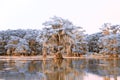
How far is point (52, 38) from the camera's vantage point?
33750mm

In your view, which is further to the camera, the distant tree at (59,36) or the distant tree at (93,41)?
the distant tree at (93,41)

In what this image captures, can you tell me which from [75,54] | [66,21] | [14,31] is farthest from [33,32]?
[66,21]

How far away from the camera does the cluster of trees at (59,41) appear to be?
1321 inches

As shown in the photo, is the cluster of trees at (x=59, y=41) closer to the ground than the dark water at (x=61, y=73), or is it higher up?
higher up

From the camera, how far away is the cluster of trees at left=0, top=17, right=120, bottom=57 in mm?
33562

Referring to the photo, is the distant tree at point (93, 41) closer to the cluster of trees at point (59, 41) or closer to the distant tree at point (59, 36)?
the cluster of trees at point (59, 41)

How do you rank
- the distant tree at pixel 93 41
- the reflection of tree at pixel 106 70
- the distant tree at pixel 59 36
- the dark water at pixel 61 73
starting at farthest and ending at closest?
the distant tree at pixel 93 41 < the distant tree at pixel 59 36 < the reflection of tree at pixel 106 70 < the dark water at pixel 61 73

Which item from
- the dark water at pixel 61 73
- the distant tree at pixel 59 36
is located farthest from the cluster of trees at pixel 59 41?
the dark water at pixel 61 73

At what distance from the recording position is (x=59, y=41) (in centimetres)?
3331

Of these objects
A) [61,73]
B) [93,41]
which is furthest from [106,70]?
[93,41]

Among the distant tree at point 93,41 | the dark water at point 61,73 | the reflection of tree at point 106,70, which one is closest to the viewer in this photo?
the dark water at point 61,73

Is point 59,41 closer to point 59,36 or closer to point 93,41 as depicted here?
point 59,36

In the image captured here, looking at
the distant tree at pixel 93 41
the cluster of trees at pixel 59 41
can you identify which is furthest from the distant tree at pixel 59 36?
the distant tree at pixel 93 41

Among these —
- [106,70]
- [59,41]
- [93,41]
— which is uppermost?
[93,41]
